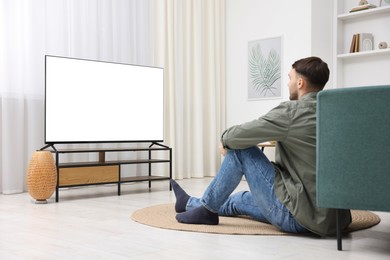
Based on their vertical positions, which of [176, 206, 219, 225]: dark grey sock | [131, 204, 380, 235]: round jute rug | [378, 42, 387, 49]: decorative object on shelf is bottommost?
[131, 204, 380, 235]: round jute rug

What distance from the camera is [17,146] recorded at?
4.52 m

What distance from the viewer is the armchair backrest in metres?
1.97

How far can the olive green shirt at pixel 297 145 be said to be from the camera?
230 centimetres

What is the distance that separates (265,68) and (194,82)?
0.87 metres

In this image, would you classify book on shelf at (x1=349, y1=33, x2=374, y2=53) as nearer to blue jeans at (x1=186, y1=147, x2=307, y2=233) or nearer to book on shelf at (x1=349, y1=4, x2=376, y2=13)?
book on shelf at (x1=349, y1=4, x2=376, y2=13)

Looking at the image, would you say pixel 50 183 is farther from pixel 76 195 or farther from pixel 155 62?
pixel 155 62

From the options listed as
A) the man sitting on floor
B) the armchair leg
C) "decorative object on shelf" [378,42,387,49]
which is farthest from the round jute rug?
"decorative object on shelf" [378,42,387,49]

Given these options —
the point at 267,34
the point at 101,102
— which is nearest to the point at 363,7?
the point at 267,34

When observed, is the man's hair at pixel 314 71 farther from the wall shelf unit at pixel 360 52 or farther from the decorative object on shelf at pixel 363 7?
the decorative object on shelf at pixel 363 7

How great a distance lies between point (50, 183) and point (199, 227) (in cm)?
161

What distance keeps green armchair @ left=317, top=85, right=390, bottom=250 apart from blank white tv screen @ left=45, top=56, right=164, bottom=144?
2.59m

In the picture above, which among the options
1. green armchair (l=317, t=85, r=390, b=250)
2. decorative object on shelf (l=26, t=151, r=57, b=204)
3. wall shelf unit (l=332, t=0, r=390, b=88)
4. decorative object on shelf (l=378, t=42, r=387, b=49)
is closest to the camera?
green armchair (l=317, t=85, r=390, b=250)

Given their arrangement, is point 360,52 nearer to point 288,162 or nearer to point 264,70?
point 264,70

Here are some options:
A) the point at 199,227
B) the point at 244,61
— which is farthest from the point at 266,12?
the point at 199,227
